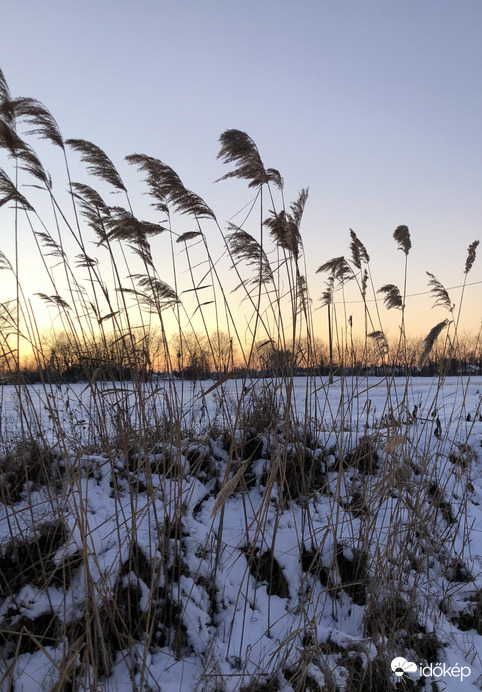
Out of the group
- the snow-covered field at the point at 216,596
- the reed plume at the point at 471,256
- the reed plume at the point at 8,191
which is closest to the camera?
the snow-covered field at the point at 216,596

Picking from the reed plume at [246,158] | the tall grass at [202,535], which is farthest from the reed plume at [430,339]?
the reed plume at [246,158]

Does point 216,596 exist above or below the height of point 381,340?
below

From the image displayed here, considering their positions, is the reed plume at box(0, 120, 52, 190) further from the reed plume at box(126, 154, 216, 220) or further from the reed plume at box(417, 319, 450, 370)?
the reed plume at box(417, 319, 450, 370)

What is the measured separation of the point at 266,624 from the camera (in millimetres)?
2688

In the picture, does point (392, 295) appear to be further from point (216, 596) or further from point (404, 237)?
point (216, 596)

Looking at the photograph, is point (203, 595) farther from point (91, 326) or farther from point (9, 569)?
point (91, 326)

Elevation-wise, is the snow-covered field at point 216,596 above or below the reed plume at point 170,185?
below

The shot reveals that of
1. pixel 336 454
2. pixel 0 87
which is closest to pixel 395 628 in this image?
pixel 336 454

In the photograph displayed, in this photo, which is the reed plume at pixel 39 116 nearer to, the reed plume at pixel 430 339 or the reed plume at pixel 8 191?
the reed plume at pixel 8 191

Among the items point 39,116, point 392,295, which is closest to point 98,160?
point 39,116

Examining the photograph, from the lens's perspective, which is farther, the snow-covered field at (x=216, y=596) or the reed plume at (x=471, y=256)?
the reed plume at (x=471, y=256)

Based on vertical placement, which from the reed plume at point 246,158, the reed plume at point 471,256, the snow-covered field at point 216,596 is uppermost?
the reed plume at point 246,158

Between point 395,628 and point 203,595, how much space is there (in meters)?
1.16

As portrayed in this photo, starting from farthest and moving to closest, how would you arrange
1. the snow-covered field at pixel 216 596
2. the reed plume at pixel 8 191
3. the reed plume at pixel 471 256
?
the reed plume at pixel 471 256 < the reed plume at pixel 8 191 < the snow-covered field at pixel 216 596
